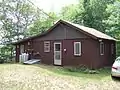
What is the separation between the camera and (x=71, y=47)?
17.9 meters

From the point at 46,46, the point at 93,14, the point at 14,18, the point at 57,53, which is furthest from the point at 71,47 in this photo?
the point at 14,18

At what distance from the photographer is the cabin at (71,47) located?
1691 centimetres

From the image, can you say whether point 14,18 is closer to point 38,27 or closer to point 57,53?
point 38,27

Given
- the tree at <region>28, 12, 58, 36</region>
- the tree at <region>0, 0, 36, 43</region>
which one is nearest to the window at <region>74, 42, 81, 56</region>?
the tree at <region>28, 12, 58, 36</region>

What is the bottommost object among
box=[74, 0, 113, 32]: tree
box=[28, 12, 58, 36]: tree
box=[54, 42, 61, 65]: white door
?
box=[54, 42, 61, 65]: white door

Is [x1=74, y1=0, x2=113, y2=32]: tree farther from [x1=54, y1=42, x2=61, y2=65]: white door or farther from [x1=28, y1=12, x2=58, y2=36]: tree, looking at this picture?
[x1=54, y1=42, x2=61, y2=65]: white door

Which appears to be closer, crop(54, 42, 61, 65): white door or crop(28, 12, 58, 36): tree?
crop(54, 42, 61, 65): white door

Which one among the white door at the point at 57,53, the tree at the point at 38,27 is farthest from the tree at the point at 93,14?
the white door at the point at 57,53

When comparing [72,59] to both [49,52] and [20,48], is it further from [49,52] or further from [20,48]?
[20,48]

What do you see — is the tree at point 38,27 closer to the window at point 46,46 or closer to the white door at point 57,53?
the window at point 46,46

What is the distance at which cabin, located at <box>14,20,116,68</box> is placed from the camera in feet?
55.5

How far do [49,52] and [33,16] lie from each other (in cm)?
1570

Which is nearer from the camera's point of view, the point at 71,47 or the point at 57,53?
the point at 71,47

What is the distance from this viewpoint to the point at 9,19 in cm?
3131
